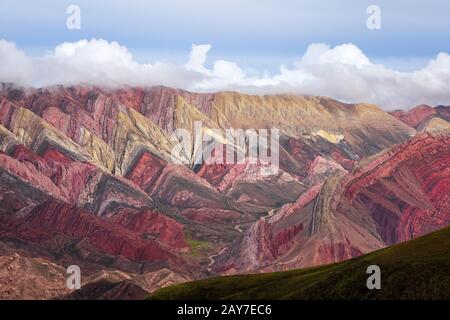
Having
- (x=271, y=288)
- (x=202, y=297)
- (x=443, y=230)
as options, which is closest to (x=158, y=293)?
(x=202, y=297)

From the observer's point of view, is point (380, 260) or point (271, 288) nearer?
point (380, 260)
